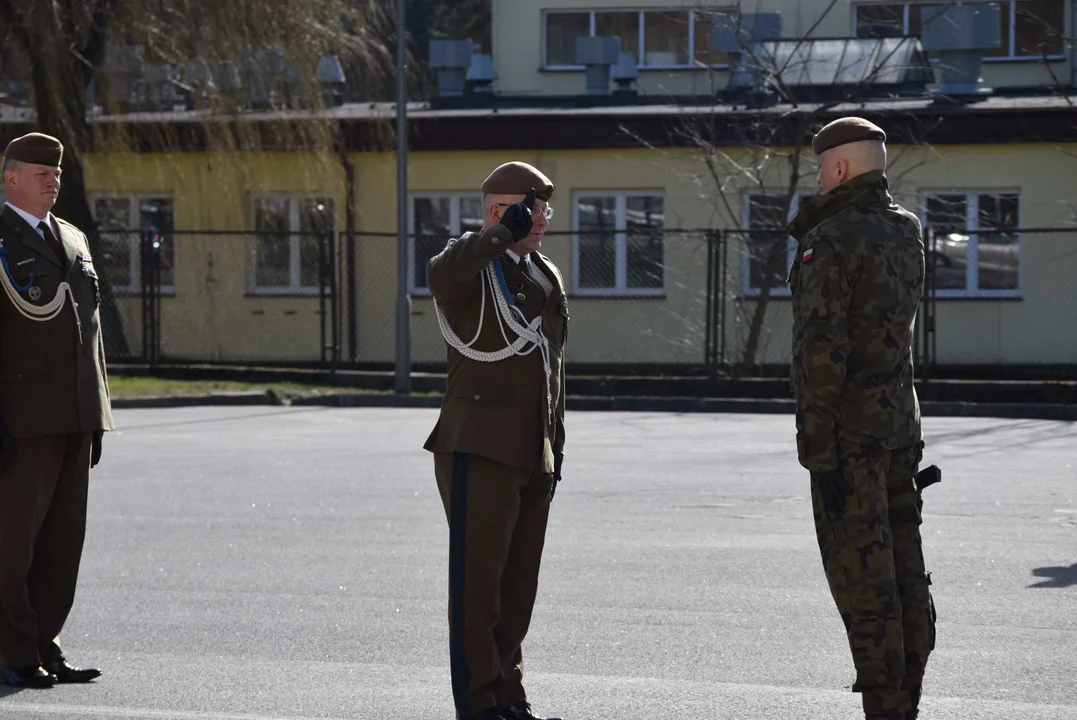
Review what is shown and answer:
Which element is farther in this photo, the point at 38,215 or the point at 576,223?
the point at 576,223

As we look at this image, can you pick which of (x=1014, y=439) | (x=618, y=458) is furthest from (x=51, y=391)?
(x=1014, y=439)

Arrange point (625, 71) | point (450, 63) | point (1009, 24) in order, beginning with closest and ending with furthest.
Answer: point (625, 71)
point (1009, 24)
point (450, 63)

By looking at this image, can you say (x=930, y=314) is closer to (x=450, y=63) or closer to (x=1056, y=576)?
(x=450, y=63)

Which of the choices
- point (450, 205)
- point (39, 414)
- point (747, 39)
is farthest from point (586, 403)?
point (39, 414)

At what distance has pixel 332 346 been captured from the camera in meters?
23.8

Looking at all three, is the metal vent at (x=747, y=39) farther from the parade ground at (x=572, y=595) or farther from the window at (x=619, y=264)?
the parade ground at (x=572, y=595)

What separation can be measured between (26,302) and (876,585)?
3.17 meters

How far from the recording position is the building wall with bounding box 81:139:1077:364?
2350 cm

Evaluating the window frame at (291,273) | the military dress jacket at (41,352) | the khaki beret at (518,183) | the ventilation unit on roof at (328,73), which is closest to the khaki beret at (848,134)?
the khaki beret at (518,183)

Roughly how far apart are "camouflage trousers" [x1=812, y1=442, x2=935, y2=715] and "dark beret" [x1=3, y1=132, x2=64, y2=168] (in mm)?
3006

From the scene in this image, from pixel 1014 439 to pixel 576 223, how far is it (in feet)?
37.5

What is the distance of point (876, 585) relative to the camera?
4.93 metres

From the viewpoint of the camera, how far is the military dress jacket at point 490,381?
199 inches

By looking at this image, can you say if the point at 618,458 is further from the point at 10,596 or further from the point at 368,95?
the point at 368,95
